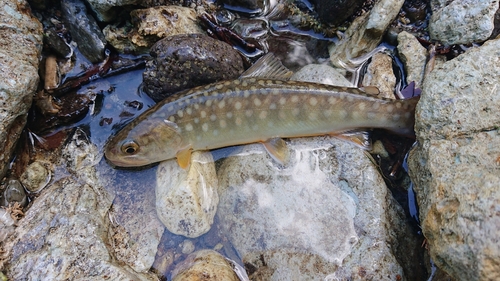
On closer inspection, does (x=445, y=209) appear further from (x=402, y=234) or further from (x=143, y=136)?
(x=143, y=136)

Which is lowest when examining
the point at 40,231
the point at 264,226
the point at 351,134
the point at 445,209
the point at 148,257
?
the point at 148,257

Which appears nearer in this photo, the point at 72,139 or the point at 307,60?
the point at 72,139

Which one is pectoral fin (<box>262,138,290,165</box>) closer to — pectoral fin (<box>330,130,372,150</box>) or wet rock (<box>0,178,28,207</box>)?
pectoral fin (<box>330,130,372,150</box>)

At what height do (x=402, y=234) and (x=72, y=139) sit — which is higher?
(x=402, y=234)

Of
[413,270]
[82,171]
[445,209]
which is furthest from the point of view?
[82,171]

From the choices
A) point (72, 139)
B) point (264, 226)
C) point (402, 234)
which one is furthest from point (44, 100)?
point (402, 234)

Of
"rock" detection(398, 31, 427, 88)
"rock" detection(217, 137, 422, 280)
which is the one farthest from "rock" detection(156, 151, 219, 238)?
"rock" detection(398, 31, 427, 88)
